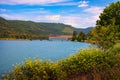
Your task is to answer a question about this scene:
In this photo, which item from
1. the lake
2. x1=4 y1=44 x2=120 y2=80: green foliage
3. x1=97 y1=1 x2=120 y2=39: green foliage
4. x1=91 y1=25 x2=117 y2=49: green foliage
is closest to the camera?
x1=4 y1=44 x2=120 y2=80: green foliage

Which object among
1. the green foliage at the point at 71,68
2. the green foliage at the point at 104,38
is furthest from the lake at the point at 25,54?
the green foliage at the point at 104,38

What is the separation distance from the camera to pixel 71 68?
1812 cm

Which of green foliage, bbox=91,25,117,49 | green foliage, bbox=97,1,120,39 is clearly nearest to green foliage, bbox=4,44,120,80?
green foliage, bbox=91,25,117,49

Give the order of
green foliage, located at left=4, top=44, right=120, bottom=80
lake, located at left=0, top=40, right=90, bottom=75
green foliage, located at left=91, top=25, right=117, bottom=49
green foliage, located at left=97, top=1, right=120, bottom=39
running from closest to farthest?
green foliage, located at left=4, top=44, right=120, bottom=80 < green foliage, located at left=91, top=25, right=117, bottom=49 < lake, located at left=0, top=40, right=90, bottom=75 < green foliage, located at left=97, top=1, right=120, bottom=39

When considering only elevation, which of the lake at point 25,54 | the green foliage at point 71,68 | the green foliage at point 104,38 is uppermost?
the green foliage at point 104,38

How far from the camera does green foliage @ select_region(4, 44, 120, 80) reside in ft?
53.2

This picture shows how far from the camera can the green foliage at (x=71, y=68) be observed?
639 inches

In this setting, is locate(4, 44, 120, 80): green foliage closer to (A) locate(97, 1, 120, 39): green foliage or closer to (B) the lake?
(B) the lake

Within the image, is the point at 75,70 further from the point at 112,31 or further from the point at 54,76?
the point at 112,31

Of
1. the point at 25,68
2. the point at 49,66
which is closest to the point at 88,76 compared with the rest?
the point at 49,66

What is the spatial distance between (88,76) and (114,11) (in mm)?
65156

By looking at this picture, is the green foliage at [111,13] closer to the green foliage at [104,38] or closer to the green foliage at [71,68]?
the green foliage at [104,38]

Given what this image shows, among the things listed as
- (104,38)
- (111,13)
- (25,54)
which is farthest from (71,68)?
(111,13)

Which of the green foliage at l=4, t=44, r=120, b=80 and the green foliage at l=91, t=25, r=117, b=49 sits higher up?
the green foliage at l=91, t=25, r=117, b=49
